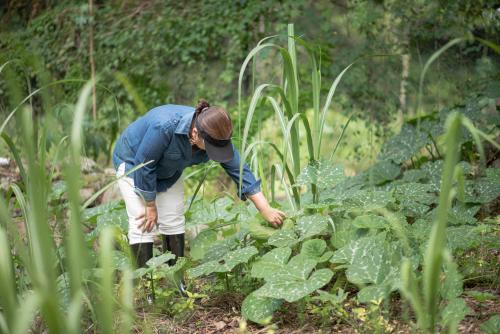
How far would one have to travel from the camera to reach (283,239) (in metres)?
2.27

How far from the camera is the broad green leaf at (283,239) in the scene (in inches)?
88.3

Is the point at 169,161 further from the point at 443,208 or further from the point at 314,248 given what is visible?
the point at 443,208

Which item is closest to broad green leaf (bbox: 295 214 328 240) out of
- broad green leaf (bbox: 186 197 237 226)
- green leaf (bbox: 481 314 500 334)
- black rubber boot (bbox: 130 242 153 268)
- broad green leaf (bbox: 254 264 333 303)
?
broad green leaf (bbox: 254 264 333 303)

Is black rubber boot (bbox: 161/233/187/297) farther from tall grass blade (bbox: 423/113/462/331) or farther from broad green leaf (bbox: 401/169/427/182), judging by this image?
tall grass blade (bbox: 423/113/462/331)

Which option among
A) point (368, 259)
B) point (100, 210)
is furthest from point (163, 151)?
point (368, 259)

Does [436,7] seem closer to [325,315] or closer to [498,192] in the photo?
[498,192]

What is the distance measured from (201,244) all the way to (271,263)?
545mm

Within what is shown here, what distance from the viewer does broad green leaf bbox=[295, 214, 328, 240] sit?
2212mm

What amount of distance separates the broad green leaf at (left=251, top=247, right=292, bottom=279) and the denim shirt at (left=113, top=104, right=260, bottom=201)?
0.41m

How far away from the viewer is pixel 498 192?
108 inches

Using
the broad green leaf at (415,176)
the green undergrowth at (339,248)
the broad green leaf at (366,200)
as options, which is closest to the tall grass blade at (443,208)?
the green undergrowth at (339,248)

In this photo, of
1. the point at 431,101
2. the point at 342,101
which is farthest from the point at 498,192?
the point at 342,101

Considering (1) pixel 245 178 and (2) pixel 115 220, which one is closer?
(1) pixel 245 178

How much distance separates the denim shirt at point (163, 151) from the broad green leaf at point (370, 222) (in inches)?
20.1
